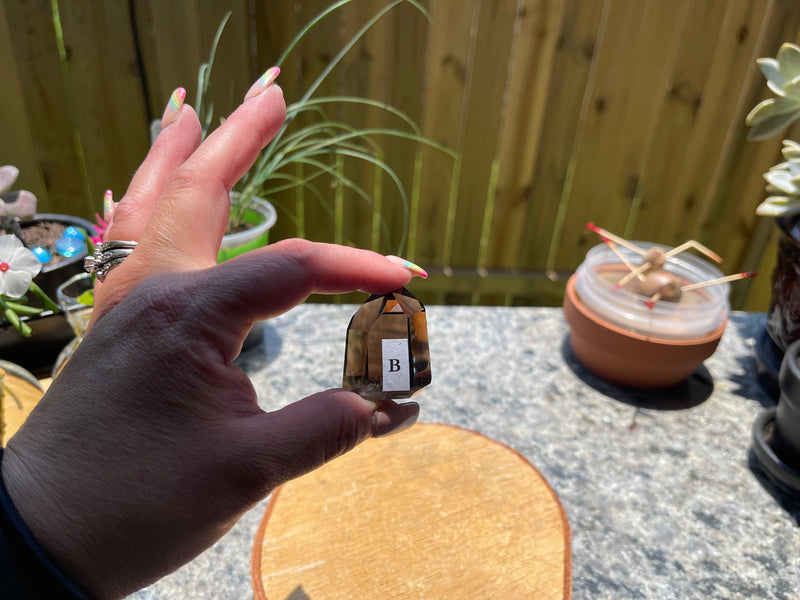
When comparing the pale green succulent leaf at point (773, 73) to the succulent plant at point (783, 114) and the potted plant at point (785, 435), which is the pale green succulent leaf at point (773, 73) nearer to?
the succulent plant at point (783, 114)

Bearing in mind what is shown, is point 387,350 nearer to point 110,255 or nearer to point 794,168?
point 110,255

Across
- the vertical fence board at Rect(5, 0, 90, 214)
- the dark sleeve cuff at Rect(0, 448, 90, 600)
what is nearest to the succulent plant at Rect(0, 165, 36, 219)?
the dark sleeve cuff at Rect(0, 448, 90, 600)

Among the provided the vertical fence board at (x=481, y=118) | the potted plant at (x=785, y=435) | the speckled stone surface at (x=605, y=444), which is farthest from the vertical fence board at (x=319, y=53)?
the potted plant at (x=785, y=435)

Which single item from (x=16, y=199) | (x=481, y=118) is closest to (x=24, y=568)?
(x=16, y=199)

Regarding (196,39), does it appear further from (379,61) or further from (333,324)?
(333,324)

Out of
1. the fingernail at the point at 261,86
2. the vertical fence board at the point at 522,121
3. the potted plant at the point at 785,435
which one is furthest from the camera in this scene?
the vertical fence board at the point at 522,121

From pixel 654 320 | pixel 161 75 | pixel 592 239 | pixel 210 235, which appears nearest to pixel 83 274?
pixel 210 235
